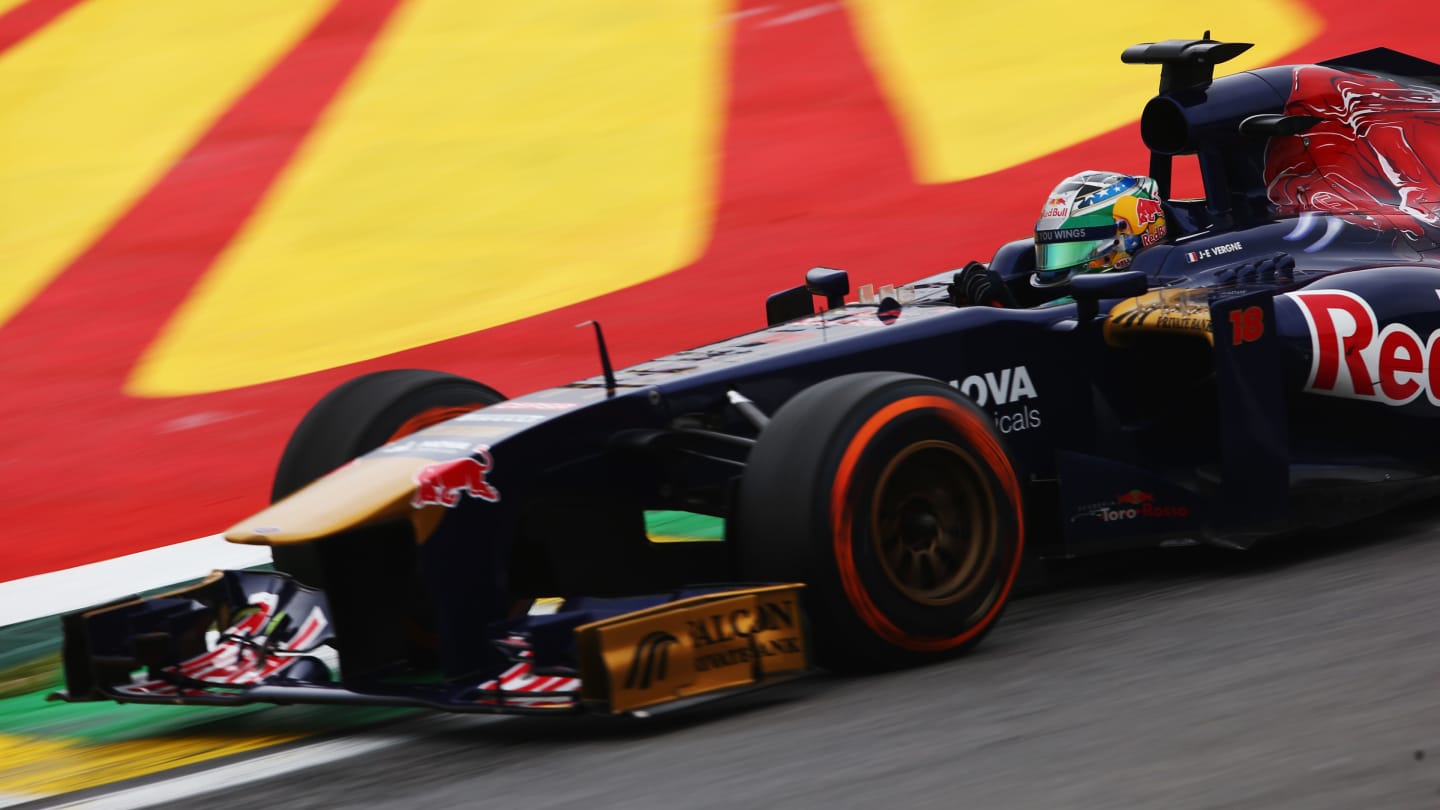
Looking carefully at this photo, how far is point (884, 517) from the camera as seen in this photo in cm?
466

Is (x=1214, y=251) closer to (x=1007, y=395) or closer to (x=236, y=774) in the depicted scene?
(x=1007, y=395)

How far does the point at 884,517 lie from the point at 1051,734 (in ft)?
2.77

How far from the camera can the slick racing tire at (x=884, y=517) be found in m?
4.42

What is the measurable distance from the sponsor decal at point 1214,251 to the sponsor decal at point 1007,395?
1037 mm

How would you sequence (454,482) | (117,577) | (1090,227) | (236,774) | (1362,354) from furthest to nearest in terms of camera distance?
1. (117,577)
2. (1090,227)
3. (1362,354)
4. (454,482)
5. (236,774)

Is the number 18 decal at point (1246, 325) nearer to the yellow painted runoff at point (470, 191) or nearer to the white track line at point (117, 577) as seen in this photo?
the white track line at point (117, 577)

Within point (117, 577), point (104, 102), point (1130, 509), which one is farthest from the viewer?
point (104, 102)

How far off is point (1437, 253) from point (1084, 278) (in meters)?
1.70

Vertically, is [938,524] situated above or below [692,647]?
above

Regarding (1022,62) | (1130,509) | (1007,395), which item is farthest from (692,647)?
(1022,62)

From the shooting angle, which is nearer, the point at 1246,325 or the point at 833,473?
the point at 833,473

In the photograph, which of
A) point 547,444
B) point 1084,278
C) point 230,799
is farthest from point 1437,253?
point 230,799

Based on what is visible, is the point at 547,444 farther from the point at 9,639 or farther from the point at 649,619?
the point at 9,639

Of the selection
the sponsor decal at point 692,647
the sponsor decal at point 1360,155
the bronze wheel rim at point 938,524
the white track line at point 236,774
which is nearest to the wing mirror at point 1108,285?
the bronze wheel rim at point 938,524
